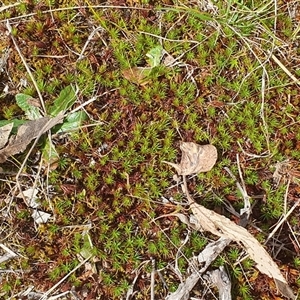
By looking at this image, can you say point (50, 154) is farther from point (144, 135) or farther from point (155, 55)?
point (155, 55)

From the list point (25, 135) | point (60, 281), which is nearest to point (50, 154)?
point (25, 135)

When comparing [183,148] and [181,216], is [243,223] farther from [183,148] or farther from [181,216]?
[183,148]

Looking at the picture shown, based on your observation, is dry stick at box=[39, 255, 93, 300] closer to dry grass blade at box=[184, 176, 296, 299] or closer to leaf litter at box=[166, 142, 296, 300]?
leaf litter at box=[166, 142, 296, 300]

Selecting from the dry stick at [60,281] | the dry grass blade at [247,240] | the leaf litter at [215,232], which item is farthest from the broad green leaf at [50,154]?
the dry grass blade at [247,240]

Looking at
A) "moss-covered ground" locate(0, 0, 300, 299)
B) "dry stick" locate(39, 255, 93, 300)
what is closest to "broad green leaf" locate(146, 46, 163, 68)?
"moss-covered ground" locate(0, 0, 300, 299)

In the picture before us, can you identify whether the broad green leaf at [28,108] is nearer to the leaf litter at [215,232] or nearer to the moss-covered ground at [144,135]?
the moss-covered ground at [144,135]

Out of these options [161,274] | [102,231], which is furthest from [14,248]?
[161,274]
